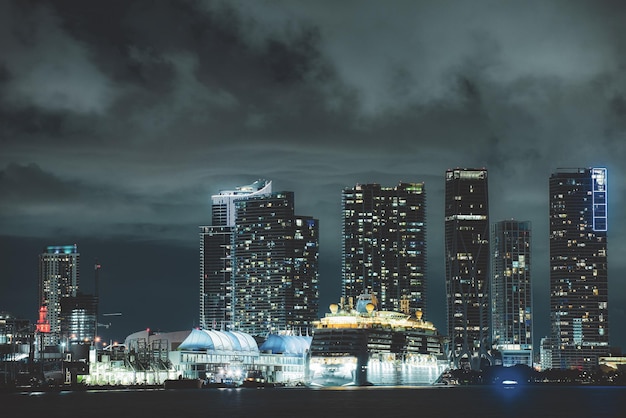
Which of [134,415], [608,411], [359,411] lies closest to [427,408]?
[359,411]

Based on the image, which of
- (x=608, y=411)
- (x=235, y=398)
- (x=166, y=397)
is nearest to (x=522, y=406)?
(x=608, y=411)

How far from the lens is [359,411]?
A: 147500 millimetres

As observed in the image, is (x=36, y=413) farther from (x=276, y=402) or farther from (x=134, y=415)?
(x=276, y=402)

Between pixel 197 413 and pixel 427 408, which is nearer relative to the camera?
pixel 197 413

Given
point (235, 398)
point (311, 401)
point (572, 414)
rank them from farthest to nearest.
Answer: point (235, 398)
point (311, 401)
point (572, 414)

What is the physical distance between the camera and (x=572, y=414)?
15350 centimetres

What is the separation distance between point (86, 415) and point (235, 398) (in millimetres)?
54967

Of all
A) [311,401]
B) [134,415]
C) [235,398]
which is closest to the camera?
[134,415]

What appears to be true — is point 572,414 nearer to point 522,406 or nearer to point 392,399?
point 522,406

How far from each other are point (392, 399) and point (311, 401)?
13.8 meters

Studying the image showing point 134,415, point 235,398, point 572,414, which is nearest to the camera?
point 134,415

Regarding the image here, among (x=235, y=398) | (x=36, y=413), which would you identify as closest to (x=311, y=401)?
(x=235, y=398)

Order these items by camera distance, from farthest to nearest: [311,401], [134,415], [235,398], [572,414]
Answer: [235,398]
[311,401]
[572,414]
[134,415]

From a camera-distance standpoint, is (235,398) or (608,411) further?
(235,398)
